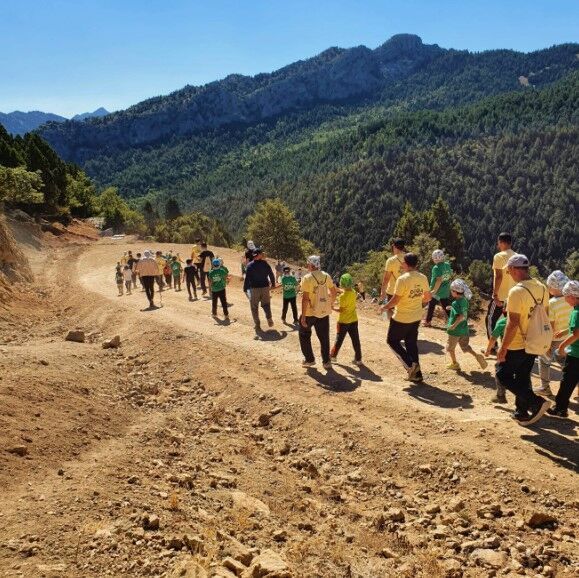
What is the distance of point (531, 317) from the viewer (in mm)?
6348

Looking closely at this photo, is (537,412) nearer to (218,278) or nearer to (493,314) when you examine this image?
(493,314)

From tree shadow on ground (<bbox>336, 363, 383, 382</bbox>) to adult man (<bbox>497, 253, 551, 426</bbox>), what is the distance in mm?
2793

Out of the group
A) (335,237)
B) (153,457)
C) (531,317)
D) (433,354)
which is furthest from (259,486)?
(335,237)

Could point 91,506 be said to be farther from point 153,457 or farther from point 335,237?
point 335,237

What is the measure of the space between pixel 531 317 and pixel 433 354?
4.21 m

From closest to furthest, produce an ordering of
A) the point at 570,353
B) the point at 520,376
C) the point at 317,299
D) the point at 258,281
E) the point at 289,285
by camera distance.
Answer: the point at 520,376
the point at 570,353
the point at 317,299
the point at 258,281
the point at 289,285

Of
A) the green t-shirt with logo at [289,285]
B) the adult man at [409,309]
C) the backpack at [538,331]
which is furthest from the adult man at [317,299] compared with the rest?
the green t-shirt with logo at [289,285]

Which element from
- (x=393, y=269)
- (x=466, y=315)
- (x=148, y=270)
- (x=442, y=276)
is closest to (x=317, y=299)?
(x=393, y=269)

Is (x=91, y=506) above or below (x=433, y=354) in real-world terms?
above

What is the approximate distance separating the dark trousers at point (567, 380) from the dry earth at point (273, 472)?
0.92ft

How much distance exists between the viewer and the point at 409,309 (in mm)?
8289

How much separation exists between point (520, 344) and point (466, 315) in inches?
89.5

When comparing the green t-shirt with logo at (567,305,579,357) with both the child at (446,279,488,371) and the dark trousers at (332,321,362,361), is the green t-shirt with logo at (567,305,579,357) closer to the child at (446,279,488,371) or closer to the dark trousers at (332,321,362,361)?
the child at (446,279,488,371)

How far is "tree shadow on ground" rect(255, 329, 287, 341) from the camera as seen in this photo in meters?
12.2
